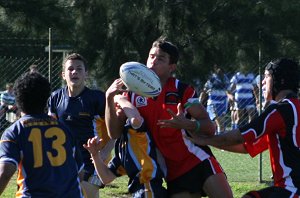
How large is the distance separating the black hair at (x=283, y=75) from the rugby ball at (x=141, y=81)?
869 millimetres

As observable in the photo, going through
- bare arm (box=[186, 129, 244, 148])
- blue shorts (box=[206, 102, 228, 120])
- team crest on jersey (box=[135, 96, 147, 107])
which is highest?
team crest on jersey (box=[135, 96, 147, 107])

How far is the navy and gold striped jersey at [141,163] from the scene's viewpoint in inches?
244

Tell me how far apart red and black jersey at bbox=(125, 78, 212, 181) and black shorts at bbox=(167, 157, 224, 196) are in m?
0.04

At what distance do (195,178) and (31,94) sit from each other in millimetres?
1630

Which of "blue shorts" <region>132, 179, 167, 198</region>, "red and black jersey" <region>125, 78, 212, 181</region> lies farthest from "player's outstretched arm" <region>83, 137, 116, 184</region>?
"red and black jersey" <region>125, 78, 212, 181</region>

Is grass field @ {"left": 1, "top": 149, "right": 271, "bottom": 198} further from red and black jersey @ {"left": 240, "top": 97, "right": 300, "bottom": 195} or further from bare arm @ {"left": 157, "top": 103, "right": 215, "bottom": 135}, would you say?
red and black jersey @ {"left": 240, "top": 97, "right": 300, "bottom": 195}

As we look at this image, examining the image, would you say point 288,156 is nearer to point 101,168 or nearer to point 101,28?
point 101,168

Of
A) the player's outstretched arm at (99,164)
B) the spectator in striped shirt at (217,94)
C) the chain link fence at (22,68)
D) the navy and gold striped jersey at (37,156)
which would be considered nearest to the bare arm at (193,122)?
the player's outstretched arm at (99,164)

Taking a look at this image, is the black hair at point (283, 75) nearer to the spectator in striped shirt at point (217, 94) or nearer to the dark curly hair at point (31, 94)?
the dark curly hair at point (31, 94)

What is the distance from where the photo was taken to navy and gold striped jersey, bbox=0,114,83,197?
5227 mm

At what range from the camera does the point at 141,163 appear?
20.4ft

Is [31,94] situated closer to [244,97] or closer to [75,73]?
[75,73]

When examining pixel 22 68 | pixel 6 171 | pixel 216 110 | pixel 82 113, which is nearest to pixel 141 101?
pixel 6 171

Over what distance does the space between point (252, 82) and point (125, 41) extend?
3672mm
